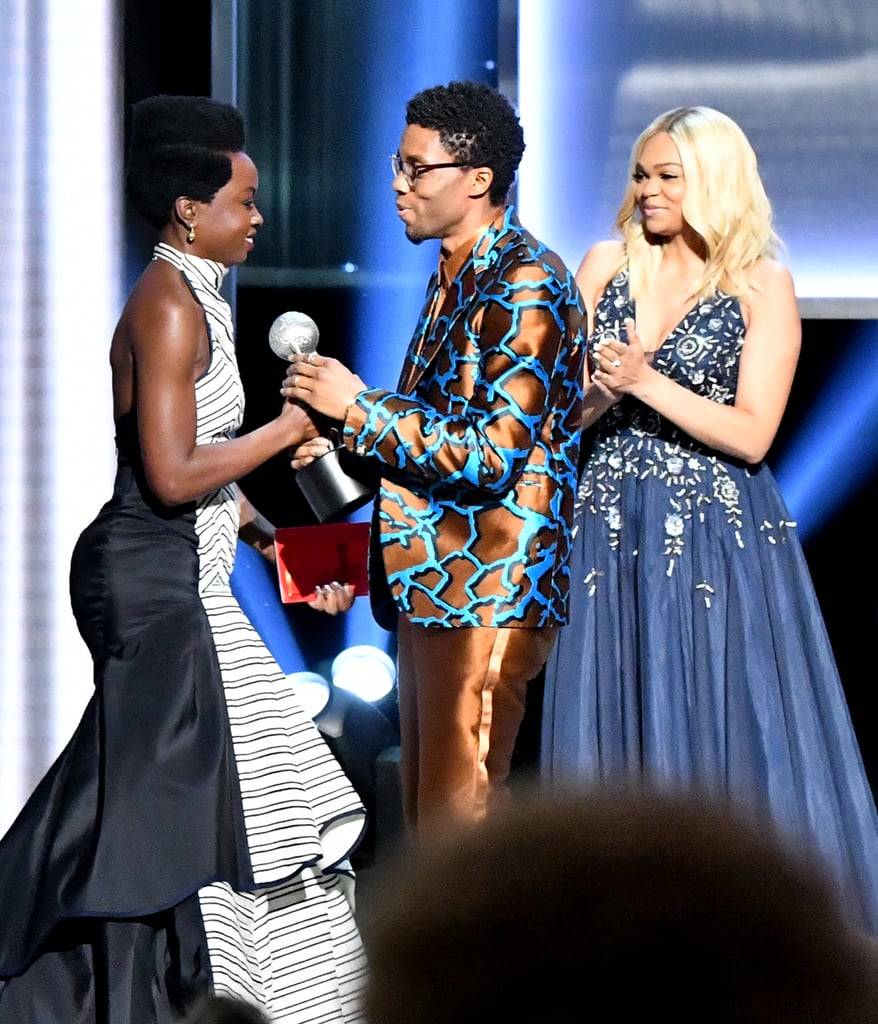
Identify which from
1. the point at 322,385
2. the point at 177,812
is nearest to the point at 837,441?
the point at 322,385

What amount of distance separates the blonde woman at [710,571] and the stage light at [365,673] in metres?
0.63

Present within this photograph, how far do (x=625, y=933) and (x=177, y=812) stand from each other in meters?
1.74

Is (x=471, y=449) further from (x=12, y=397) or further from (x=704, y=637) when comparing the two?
(x=12, y=397)

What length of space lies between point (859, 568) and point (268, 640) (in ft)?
4.46

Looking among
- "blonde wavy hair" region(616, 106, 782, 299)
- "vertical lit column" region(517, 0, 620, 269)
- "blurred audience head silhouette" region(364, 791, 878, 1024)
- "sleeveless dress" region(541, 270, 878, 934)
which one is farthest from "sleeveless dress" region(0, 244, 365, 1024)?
"blurred audience head silhouette" region(364, 791, 878, 1024)

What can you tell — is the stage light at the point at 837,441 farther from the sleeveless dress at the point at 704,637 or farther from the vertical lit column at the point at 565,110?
the sleeveless dress at the point at 704,637

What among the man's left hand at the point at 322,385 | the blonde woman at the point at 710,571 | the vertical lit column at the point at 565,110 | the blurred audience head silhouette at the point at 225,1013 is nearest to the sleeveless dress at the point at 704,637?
the blonde woman at the point at 710,571

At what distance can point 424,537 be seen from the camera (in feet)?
7.54

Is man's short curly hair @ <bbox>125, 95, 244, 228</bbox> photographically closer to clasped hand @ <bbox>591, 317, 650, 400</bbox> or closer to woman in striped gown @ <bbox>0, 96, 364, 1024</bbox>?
woman in striped gown @ <bbox>0, 96, 364, 1024</bbox>

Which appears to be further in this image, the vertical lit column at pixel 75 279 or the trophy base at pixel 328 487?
the vertical lit column at pixel 75 279

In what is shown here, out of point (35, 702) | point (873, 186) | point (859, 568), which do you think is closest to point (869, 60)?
point (873, 186)

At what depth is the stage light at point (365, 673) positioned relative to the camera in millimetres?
3395

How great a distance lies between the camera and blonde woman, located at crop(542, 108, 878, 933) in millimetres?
2754

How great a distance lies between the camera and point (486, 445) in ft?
7.13
